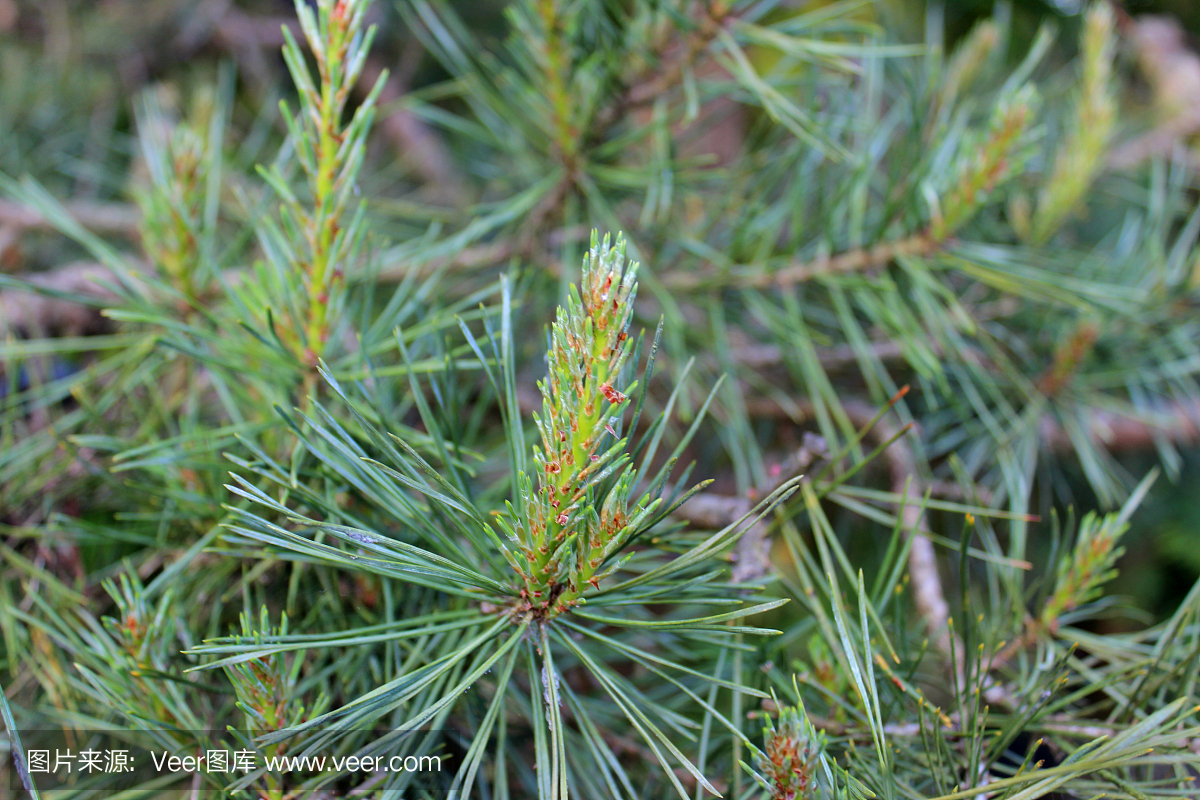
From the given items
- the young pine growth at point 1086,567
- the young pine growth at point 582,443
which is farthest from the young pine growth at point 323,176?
the young pine growth at point 1086,567

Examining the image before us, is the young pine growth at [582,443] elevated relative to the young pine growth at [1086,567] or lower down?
elevated

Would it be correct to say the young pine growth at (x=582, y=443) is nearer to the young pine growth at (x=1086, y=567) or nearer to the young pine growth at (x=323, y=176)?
the young pine growth at (x=323, y=176)

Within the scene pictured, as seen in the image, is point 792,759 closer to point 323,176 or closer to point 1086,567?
point 1086,567

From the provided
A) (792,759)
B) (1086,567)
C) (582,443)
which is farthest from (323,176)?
(1086,567)

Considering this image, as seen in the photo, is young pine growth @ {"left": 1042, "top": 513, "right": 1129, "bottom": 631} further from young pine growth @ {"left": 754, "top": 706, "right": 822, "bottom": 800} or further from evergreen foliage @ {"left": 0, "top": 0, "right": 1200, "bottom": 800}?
young pine growth @ {"left": 754, "top": 706, "right": 822, "bottom": 800}

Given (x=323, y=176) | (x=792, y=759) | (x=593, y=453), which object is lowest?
(x=792, y=759)

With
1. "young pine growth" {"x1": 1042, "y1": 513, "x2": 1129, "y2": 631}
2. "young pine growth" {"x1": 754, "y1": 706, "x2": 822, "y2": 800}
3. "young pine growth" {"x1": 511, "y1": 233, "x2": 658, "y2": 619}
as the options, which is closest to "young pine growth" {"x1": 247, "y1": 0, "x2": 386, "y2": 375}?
"young pine growth" {"x1": 511, "y1": 233, "x2": 658, "y2": 619}

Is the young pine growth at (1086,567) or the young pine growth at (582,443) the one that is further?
the young pine growth at (1086,567)

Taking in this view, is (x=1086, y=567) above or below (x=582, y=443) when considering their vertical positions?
below
